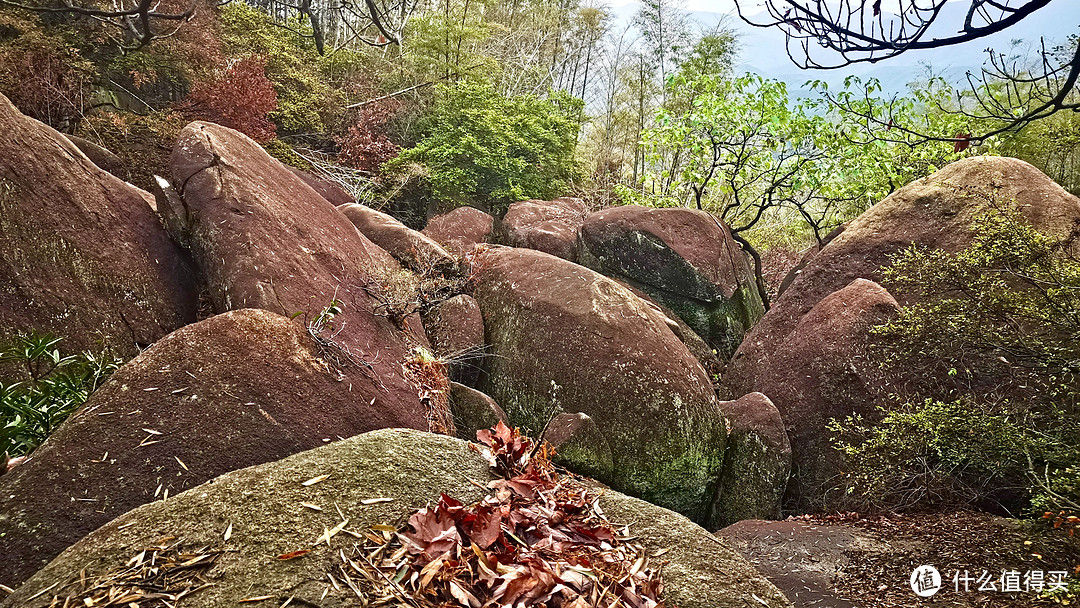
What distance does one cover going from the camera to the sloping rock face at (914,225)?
6.41 m

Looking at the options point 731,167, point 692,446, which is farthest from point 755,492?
point 731,167

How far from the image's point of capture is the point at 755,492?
18.4 ft

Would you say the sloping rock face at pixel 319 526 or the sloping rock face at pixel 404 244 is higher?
the sloping rock face at pixel 404 244

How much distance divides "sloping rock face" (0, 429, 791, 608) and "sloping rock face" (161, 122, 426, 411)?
1.49m

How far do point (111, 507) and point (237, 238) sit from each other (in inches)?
83.7

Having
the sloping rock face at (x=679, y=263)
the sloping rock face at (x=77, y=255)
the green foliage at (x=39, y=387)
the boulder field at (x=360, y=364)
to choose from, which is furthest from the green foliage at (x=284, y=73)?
the green foliage at (x=39, y=387)

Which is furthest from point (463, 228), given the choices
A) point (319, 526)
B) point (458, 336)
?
point (319, 526)

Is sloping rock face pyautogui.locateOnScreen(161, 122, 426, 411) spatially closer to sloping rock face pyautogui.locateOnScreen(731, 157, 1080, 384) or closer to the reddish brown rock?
the reddish brown rock

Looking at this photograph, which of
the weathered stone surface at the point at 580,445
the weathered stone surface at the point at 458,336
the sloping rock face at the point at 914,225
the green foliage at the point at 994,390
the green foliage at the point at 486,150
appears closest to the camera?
the green foliage at the point at 994,390

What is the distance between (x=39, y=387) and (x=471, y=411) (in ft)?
8.86

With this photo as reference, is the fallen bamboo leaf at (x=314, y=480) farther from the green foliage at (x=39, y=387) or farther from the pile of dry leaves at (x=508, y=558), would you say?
the green foliage at (x=39, y=387)

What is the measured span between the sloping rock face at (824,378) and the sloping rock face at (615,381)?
869 mm

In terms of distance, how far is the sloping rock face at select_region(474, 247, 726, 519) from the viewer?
5.29m

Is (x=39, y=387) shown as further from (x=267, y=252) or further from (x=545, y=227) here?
(x=545, y=227)
